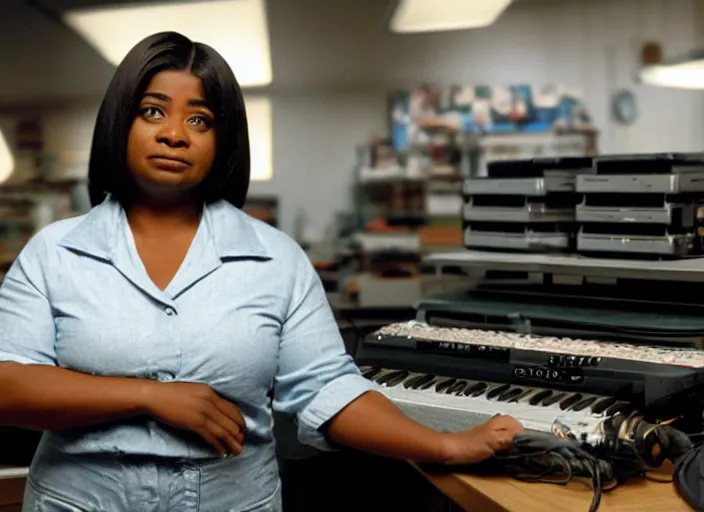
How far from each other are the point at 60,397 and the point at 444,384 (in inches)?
23.6

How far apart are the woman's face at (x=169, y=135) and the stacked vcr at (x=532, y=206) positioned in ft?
2.38

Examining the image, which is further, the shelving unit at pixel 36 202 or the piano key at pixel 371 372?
the shelving unit at pixel 36 202

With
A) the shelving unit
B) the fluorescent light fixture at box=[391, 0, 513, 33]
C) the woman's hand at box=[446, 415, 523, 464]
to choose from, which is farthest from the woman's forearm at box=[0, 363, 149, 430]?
the fluorescent light fixture at box=[391, 0, 513, 33]

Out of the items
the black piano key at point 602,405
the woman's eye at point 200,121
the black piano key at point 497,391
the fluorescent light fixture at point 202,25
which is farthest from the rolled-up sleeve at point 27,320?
the fluorescent light fixture at point 202,25

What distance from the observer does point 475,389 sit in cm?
136

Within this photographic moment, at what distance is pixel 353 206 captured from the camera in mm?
2107

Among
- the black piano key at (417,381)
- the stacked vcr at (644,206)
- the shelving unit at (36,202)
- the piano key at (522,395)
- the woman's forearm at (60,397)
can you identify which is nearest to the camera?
the woman's forearm at (60,397)

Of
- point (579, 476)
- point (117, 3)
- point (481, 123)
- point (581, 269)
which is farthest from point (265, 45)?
point (579, 476)

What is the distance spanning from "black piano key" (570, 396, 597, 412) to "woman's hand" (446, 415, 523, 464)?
0.38ft

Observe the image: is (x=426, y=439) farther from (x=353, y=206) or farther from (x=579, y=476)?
(x=353, y=206)

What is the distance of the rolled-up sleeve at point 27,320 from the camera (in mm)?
1119

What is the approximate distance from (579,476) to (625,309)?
0.54 metres

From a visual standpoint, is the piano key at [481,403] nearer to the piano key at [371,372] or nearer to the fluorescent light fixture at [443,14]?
the piano key at [371,372]

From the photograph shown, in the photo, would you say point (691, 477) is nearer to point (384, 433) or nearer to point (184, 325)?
point (384, 433)
